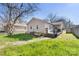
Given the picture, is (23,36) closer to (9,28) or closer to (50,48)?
(9,28)

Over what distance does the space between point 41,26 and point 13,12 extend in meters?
0.36

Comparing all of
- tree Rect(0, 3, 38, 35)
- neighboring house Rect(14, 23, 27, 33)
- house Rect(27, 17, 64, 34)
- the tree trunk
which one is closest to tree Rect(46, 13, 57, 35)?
house Rect(27, 17, 64, 34)

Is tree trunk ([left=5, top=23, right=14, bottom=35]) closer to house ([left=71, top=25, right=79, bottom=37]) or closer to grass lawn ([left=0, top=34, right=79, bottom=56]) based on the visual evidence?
grass lawn ([left=0, top=34, right=79, bottom=56])

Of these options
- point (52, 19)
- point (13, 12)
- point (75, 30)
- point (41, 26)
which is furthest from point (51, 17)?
point (13, 12)

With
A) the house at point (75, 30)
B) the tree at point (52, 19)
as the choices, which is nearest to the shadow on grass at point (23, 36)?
the tree at point (52, 19)

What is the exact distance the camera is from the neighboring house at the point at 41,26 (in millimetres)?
2643

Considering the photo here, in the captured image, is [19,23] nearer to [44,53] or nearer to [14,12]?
[14,12]

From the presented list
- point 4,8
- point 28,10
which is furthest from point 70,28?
point 4,8

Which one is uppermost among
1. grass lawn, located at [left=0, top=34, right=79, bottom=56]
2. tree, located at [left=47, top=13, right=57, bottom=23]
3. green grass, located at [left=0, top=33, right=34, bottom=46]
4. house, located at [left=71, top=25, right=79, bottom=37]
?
tree, located at [left=47, top=13, right=57, bottom=23]

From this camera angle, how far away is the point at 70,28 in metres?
2.66

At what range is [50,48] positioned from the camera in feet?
8.55

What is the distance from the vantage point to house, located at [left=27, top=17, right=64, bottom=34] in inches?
104

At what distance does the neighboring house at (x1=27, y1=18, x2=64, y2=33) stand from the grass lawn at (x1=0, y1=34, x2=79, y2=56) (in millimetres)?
117

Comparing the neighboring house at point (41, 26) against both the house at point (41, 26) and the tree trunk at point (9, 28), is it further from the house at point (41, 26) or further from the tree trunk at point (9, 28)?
the tree trunk at point (9, 28)
